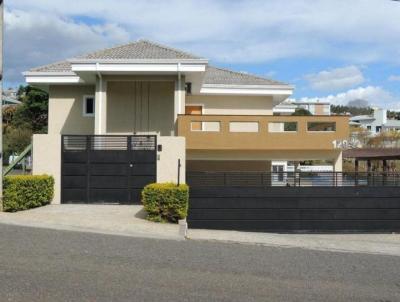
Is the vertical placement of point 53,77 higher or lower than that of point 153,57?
lower

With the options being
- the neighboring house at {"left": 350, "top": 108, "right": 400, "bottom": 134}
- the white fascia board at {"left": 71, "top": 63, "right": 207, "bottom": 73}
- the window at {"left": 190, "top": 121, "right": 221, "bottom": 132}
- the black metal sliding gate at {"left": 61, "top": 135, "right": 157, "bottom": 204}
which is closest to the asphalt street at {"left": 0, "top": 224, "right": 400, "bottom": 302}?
the black metal sliding gate at {"left": 61, "top": 135, "right": 157, "bottom": 204}

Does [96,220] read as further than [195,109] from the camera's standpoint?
No

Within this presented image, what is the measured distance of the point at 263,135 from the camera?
22.2 metres

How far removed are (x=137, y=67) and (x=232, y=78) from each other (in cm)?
733

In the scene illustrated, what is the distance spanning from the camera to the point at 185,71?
21.5 metres

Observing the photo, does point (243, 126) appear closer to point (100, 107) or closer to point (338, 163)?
point (338, 163)

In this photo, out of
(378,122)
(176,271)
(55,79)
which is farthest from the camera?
(378,122)

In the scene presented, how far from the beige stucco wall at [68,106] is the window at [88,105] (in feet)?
0.50

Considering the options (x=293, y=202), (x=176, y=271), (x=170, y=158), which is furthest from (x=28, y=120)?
(x=176, y=271)

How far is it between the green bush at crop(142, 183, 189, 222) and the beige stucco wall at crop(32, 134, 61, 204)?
508 centimetres

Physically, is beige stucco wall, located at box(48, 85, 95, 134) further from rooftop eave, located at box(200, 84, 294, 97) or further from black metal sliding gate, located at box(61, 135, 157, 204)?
black metal sliding gate, located at box(61, 135, 157, 204)

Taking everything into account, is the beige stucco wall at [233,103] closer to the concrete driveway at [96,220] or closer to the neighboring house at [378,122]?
the concrete driveway at [96,220]

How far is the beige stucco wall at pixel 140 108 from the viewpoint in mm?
23734

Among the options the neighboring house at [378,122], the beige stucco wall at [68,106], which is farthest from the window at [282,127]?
the neighboring house at [378,122]
